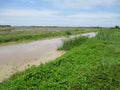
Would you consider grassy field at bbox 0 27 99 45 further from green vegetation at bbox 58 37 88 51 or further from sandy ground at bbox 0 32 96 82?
green vegetation at bbox 58 37 88 51

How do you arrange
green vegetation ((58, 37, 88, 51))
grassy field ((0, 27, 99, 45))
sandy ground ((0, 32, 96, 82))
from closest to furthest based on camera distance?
1. sandy ground ((0, 32, 96, 82))
2. green vegetation ((58, 37, 88, 51))
3. grassy field ((0, 27, 99, 45))

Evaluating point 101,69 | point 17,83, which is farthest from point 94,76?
point 17,83

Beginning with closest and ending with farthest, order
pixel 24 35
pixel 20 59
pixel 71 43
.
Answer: pixel 20 59, pixel 71 43, pixel 24 35

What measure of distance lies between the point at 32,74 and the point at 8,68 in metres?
4.45

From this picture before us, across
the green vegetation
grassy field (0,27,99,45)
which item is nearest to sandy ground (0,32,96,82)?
the green vegetation

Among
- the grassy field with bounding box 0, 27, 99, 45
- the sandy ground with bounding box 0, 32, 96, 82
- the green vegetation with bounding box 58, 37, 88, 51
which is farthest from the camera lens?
the grassy field with bounding box 0, 27, 99, 45

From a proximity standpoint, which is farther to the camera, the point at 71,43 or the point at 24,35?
the point at 24,35

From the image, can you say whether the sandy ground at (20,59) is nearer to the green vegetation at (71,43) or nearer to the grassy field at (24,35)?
the green vegetation at (71,43)

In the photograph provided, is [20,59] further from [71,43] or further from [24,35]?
[24,35]

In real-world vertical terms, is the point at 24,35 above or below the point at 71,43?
below

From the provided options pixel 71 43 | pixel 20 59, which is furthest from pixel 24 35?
pixel 20 59

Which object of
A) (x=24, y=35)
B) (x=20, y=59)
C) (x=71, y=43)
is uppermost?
(x=71, y=43)

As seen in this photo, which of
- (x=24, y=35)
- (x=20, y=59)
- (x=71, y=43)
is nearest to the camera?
(x=20, y=59)

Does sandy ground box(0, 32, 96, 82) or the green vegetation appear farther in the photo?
the green vegetation
